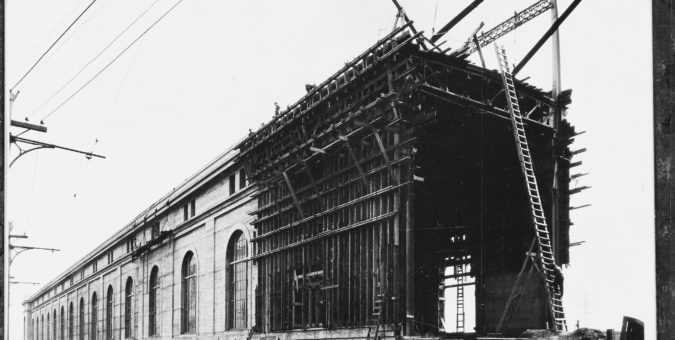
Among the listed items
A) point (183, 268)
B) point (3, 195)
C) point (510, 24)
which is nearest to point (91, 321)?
point (183, 268)

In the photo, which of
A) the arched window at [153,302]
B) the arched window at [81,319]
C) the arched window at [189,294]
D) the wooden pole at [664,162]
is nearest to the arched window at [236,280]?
the arched window at [189,294]

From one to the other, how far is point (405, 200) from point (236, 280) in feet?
39.4

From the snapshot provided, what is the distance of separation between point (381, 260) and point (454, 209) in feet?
13.5

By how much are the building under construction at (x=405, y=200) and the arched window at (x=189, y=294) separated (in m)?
5.80

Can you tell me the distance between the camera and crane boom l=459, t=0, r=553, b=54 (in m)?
10.3

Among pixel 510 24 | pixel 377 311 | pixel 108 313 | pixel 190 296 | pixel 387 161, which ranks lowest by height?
pixel 108 313

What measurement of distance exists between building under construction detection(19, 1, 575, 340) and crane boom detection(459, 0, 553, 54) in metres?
0.06

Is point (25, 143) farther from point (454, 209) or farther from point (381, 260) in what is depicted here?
point (454, 209)

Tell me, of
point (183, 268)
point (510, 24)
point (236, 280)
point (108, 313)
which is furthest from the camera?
point (108, 313)

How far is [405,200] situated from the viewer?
46.2 ft

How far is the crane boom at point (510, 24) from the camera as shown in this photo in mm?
10273

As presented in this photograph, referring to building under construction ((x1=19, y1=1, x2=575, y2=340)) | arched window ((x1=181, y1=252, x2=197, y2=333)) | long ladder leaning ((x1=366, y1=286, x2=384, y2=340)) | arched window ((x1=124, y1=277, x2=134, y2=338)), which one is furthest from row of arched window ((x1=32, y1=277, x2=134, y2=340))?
long ladder leaning ((x1=366, y1=286, x2=384, y2=340))

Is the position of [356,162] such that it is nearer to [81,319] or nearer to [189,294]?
[189,294]

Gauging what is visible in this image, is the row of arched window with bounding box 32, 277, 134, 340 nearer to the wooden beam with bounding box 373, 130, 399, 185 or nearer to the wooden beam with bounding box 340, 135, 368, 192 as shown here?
the wooden beam with bounding box 340, 135, 368, 192
